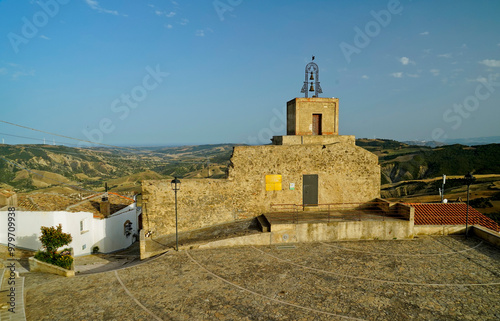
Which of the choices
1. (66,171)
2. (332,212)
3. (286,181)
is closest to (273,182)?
(286,181)

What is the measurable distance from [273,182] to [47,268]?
498 inches

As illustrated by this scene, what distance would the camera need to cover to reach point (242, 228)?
16.5 m

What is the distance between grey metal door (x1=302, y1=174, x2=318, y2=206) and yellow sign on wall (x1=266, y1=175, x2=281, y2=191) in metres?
1.68

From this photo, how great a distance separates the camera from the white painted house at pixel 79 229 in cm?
2055

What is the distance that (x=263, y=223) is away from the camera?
16.4 metres

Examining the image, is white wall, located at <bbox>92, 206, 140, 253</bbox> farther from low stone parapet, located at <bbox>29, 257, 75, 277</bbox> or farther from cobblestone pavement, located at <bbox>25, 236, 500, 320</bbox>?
cobblestone pavement, located at <bbox>25, 236, 500, 320</bbox>

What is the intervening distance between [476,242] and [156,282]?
54.1 ft

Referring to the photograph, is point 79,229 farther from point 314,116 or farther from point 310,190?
point 314,116

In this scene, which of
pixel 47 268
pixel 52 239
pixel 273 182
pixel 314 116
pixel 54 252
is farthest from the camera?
pixel 314 116

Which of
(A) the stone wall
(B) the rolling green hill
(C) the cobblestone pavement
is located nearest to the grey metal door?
(A) the stone wall

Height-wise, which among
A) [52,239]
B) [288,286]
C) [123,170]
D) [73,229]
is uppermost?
[52,239]

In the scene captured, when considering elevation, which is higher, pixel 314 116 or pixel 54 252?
pixel 314 116

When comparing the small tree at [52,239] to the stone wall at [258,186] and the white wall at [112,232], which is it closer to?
the stone wall at [258,186]

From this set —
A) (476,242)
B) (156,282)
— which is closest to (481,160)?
(476,242)
